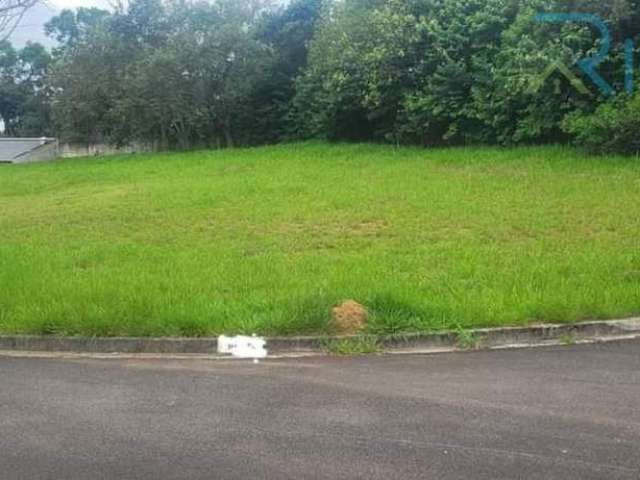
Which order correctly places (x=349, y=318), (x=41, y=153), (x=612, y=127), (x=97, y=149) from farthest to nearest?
(x=41, y=153) < (x=97, y=149) < (x=612, y=127) < (x=349, y=318)

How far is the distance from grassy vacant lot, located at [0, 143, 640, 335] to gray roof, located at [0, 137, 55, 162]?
37.8 m

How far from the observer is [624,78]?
61.3 ft

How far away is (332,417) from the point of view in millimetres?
4973

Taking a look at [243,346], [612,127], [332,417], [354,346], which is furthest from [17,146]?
[332,417]

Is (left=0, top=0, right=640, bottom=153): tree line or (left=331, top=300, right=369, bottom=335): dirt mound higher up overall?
(left=0, top=0, right=640, bottom=153): tree line

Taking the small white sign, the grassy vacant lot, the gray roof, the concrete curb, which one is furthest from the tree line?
the gray roof

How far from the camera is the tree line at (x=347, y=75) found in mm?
18938

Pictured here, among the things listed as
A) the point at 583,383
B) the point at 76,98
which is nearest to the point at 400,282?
the point at 583,383

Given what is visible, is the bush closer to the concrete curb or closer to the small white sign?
the concrete curb

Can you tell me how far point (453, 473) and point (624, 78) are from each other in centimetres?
1668

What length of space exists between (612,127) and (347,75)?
11.4 metres

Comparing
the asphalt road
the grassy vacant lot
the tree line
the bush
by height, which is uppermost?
the tree line

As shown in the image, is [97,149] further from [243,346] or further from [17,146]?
[243,346]

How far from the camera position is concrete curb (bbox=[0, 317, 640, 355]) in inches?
268
